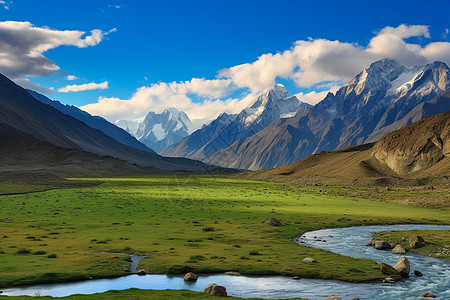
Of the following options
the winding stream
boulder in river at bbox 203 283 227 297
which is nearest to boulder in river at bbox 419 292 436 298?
the winding stream

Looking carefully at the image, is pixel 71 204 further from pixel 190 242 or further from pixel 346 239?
pixel 346 239

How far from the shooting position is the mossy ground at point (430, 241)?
38.1 meters

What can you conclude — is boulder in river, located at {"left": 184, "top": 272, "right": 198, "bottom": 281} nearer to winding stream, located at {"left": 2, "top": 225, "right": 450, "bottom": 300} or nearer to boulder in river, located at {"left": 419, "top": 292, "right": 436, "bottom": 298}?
winding stream, located at {"left": 2, "top": 225, "right": 450, "bottom": 300}

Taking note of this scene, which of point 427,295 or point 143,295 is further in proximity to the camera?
point 427,295

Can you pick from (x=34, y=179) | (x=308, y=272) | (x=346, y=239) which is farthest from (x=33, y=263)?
(x=34, y=179)

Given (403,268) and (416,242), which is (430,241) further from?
(403,268)

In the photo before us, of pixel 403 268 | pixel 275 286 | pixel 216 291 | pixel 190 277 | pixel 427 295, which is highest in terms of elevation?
pixel 403 268

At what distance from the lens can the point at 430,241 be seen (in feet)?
139

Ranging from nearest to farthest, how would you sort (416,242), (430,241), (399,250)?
(399,250) < (416,242) < (430,241)

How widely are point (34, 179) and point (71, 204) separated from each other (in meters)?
98.7

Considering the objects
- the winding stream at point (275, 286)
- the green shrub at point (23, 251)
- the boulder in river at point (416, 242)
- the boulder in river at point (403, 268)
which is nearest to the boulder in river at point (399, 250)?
the boulder in river at point (416, 242)

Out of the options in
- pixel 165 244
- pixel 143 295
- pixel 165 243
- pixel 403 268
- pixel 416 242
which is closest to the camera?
pixel 143 295

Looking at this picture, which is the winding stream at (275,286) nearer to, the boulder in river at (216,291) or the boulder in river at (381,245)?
the boulder in river at (216,291)

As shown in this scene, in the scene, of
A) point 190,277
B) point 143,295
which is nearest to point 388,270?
point 190,277
